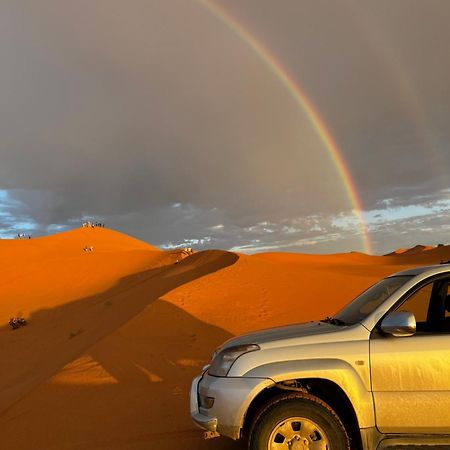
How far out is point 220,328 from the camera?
13.0 m

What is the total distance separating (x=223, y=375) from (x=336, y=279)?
15332 millimetres

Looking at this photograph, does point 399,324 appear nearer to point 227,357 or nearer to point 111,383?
point 227,357

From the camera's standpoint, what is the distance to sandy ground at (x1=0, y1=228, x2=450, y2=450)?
22.0 feet

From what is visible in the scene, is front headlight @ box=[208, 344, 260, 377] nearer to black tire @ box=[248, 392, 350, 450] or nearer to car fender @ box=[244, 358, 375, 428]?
car fender @ box=[244, 358, 375, 428]

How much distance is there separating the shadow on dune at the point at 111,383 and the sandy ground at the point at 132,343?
2 centimetres

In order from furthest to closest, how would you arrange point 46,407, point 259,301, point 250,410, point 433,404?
point 259,301, point 46,407, point 250,410, point 433,404

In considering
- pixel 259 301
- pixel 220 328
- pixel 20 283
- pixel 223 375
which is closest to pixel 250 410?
pixel 223 375

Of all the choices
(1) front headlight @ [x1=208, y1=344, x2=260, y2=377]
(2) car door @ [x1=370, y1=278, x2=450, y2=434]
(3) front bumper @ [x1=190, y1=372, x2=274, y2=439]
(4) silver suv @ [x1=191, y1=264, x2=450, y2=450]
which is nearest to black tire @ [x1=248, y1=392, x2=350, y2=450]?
(4) silver suv @ [x1=191, y1=264, x2=450, y2=450]

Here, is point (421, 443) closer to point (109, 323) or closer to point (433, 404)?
point (433, 404)

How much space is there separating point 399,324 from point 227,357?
1.63 meters

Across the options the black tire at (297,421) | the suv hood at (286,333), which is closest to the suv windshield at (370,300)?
the suv hood at (286,333)

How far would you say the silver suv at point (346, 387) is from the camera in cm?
415

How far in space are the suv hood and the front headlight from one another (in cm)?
9

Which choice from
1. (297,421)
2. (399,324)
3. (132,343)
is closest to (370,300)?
(399,324)
